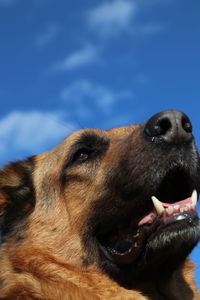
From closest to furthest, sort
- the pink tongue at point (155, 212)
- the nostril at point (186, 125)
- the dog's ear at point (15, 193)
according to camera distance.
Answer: the pink tongue at point (155, 212) → the nostril at point (186, 125) → the dog's ear at point (15, 193)

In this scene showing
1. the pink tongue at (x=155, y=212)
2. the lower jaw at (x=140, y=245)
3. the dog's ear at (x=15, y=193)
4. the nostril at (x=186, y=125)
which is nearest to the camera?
the lower jaw at (x=140, y=245)

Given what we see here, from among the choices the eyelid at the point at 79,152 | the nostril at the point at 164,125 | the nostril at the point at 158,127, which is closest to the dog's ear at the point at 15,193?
the eyelid at the point at 79,152

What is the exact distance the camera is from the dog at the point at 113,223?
18.1 ft

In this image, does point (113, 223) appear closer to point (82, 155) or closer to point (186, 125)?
point (82, 155)

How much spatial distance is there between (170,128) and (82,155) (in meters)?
1.53

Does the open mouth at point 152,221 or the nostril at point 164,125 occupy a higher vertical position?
the nostril at point 164,125

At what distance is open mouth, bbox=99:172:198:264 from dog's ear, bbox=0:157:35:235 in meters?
1.22

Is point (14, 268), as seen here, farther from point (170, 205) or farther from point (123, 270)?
point (170, 205)

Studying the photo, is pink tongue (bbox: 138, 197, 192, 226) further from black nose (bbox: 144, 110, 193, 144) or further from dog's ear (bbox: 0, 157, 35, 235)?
dog's ear (bbox: 0, 157, 35, 235)

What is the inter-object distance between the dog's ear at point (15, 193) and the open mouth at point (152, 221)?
122 cm

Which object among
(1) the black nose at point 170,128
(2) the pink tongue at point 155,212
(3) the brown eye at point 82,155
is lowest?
(2) the pink tongue at point 155,212

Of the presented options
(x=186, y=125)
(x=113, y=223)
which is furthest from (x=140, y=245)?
(x=186, y=125)

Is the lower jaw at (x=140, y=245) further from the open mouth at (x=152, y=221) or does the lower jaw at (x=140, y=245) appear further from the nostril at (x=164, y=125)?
the nostril at (x=164, y=125)

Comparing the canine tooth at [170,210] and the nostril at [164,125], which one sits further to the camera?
the nostril at [164,125]
